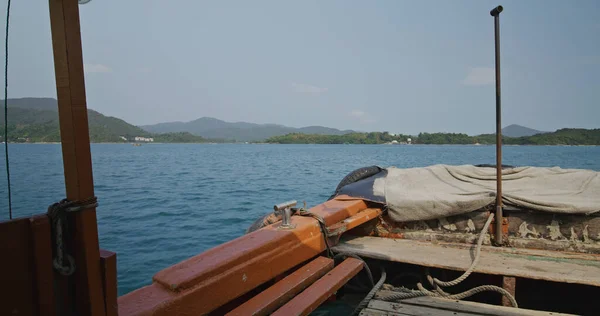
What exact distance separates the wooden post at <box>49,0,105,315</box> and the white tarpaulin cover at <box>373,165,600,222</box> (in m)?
3.38

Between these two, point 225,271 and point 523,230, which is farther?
point 523,230

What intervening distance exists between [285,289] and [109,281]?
1391 millimetres

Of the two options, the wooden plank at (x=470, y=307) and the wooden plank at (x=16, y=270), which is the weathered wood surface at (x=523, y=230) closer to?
the wooden plank at (x=470, y=307)

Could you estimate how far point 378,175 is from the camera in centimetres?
507

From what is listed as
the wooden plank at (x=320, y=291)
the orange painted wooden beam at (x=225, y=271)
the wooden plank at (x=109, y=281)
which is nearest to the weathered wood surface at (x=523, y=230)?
the wooden plank at (x=320, y=291)

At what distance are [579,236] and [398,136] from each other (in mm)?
148855

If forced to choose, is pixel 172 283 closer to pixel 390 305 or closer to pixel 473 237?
pixel 390 305

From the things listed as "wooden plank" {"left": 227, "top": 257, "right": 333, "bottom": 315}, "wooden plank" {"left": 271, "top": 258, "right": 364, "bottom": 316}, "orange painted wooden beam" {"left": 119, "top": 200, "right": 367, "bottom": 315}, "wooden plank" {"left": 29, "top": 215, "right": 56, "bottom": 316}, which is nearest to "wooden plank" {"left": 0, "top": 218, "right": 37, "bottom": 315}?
"wooden plank" {"left": 29, "top": 215, "right": 56, "bottom": 316}

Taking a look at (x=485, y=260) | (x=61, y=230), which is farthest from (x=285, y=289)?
(x=485, y=260)

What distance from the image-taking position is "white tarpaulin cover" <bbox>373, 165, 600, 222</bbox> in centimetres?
380

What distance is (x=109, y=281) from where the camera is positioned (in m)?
1.59

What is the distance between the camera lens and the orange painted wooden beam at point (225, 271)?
2018 millimetres

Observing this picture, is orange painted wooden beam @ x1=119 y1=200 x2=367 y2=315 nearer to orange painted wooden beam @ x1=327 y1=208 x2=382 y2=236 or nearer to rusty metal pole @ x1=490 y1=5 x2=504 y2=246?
orange painted wooden beam @ x1=327 y1=208 x2=382 y2=236

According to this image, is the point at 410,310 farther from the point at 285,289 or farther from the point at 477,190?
the point at 477,190
